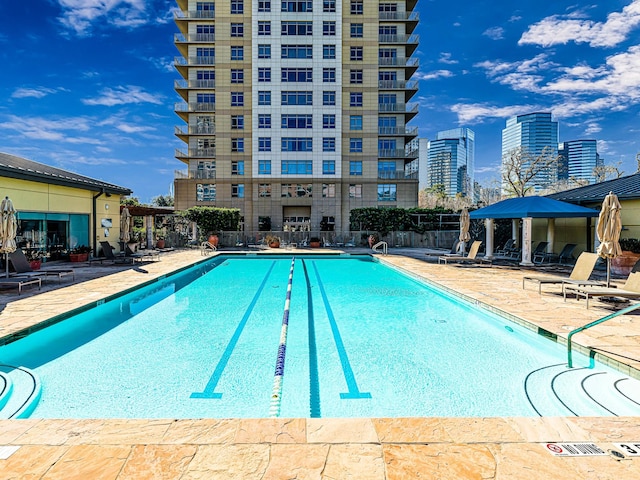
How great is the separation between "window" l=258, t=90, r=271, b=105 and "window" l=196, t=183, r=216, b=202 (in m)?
9.25

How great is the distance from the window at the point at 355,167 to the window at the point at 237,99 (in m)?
12.2

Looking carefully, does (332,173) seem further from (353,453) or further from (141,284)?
(353,453)

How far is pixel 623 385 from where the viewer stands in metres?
3.75

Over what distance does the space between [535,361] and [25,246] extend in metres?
16.4

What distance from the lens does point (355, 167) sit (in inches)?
1339

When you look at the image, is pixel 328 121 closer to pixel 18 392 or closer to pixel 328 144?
pixel 328 144

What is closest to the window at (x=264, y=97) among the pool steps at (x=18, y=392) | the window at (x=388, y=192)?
the window at (x=388, y=192)

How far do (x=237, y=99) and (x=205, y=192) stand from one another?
9615mm

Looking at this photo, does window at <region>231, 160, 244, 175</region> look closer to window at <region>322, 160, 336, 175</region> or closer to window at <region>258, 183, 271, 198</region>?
window at <region>258, 183, 271, 198</region>

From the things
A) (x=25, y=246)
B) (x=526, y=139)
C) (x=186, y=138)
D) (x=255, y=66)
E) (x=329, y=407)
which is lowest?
Result: (x=329, y=407)

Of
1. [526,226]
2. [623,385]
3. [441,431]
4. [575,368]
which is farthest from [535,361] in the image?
[526,226]

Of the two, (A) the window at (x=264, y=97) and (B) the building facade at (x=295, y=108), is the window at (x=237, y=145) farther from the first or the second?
(A) the window at (x=264, y=97)

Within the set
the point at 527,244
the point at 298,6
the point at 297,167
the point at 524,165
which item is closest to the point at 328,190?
the point at 297,167

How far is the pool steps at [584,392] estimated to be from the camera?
11.3ft
